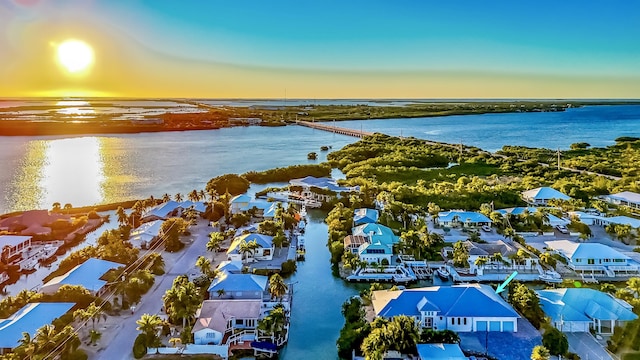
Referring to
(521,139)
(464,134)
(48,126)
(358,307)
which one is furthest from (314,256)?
(48,126)

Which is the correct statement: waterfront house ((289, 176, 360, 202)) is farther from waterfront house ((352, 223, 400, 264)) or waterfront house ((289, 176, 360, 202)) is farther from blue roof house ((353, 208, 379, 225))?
waterfront house ((352, 223, 400, 264))

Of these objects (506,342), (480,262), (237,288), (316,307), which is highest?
(480,262)

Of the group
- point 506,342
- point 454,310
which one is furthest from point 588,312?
point 454,310

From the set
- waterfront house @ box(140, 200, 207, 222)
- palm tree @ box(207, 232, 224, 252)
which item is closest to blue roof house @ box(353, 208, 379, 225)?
palm tree @ box(207, 232, 224, 252)

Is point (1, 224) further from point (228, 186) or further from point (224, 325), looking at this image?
point (224, 325)

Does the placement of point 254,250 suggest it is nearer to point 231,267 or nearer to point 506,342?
point 231,267

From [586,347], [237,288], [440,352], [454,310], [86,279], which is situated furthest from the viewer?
[86,279]
